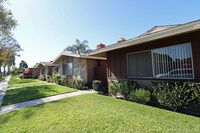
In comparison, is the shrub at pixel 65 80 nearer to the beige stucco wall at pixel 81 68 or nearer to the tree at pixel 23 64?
the beige stucco wall at pixel 81 68

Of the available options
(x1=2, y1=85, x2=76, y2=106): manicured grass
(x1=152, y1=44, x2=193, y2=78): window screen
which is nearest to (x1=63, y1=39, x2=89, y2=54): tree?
(x1=2, y1=85, x2=76, y2=106): manicured grass

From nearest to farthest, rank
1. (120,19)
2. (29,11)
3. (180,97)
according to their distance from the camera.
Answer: (180,97)
(29,11)
(120,19)

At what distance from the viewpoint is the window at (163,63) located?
12.9 ft

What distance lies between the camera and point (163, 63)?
4.61 meters

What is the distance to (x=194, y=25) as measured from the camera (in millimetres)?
3070

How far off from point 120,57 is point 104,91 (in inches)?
124

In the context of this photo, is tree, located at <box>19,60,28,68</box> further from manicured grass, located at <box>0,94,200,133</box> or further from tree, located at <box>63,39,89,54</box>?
manicured grass, located at <box>0,94,200,133</box>

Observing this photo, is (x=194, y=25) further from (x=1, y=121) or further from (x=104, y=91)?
(x=1, y=121)

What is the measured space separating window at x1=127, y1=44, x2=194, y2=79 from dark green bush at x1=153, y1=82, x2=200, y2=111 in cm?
61

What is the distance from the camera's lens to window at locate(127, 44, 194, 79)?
394 centimetres

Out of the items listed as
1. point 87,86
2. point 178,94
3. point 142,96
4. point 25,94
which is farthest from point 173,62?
point 25,94

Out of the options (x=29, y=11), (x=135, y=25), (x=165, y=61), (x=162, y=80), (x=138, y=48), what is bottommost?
(x=162, y=80)

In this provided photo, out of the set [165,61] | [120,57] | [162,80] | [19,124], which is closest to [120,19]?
[120,57]

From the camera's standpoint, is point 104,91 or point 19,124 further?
point 104,91
